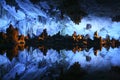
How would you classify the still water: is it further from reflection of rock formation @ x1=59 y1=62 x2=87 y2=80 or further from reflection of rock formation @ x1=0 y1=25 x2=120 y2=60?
reflection of rock formation @ x1=0 y1=25 x2=120 y2=60

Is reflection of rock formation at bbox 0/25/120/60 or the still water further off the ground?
reflection of rock formation at bbox 0/25/120/60

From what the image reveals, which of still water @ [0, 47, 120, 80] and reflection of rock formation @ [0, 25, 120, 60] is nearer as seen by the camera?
still water @ [0, 47, 120, 80]

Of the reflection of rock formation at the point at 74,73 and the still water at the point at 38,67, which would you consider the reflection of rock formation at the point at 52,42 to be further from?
the reflection of rock formation at the point at 74,73

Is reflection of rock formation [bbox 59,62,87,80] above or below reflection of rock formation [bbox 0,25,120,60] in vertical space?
below

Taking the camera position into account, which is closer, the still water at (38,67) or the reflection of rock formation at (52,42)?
the still water at (38,67)

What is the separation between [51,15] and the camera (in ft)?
10.0

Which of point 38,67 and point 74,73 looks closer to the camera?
point 74,73

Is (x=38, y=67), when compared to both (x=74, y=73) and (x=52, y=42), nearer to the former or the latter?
(x=74, y=73)

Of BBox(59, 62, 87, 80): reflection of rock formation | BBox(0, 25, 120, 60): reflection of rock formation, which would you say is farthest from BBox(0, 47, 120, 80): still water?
BBox(0, 25, 120, 60): reflection of rock formation

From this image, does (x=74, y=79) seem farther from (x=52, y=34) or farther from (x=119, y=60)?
(x=52, y=34)

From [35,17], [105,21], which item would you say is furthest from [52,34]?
[105,21]

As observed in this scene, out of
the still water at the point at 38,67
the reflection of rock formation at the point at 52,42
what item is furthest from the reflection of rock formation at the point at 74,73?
the reflection of rock formation at the point at 52,42

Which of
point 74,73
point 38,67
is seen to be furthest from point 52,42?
point 74,73

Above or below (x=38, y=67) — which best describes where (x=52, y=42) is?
above
